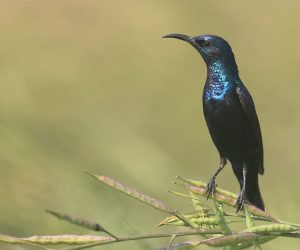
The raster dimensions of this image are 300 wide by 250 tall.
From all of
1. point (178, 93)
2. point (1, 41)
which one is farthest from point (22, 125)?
point (1, 41)

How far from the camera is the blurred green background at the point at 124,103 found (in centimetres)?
129

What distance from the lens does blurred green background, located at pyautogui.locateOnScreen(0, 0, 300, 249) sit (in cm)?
129

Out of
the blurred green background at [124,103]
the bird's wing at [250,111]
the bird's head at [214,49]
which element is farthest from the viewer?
the bird's head at [214,49]

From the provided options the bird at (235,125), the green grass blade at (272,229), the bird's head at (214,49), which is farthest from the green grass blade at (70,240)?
the bird's head at (214,49)

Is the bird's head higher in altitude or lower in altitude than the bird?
higher

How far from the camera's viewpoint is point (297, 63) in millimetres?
5176

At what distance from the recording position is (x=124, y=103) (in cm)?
445

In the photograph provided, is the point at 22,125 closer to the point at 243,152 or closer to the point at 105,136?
the point at 105,136

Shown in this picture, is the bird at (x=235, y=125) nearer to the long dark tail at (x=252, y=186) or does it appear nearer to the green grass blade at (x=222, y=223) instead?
the long dark tail at (x=252, y=186)

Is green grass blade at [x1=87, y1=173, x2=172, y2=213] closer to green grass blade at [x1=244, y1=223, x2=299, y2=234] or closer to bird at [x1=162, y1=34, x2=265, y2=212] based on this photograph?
green grass blade at [x1=244, y1=223, x2=299, y2=234]

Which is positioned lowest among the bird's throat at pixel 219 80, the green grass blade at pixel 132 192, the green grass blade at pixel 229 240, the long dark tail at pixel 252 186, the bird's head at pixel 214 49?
the green grass blade at pixel 229 240

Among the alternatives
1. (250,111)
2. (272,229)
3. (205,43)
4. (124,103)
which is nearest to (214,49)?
(205,43)

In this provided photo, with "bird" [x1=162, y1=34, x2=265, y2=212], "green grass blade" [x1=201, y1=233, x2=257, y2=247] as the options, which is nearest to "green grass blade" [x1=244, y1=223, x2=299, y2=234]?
"green grass blade" [x1=201, y1=233, x2=257, y2=247]

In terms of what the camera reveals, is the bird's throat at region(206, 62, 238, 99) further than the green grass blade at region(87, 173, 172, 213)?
Yes
